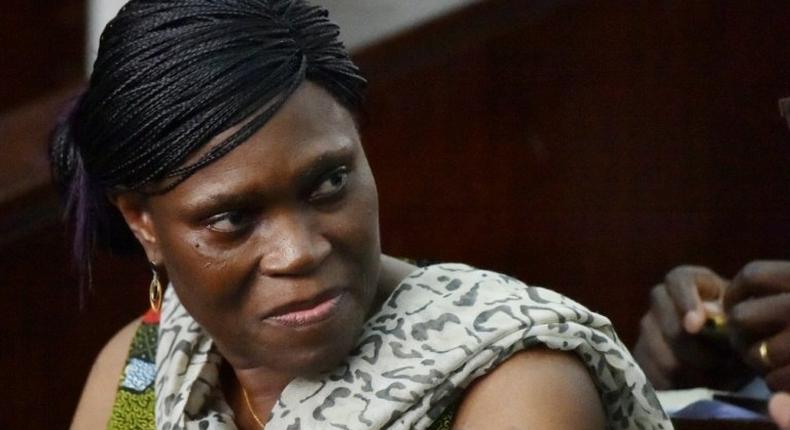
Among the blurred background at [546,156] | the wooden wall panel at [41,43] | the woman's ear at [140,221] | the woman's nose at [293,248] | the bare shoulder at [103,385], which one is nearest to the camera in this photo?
the woman's nose at [293,248]

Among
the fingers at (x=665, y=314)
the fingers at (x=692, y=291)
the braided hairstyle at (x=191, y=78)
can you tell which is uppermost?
the braided hairstyle at (x=191, y=78)

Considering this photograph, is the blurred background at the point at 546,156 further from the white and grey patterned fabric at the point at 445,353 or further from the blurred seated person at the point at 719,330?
the white and grey patterned fabric at the point at 445,353

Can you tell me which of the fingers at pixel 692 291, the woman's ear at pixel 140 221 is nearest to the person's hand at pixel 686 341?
the fingers at pixel 692 291

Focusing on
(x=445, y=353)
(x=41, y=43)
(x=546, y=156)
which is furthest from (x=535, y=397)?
(x=41, y=43)

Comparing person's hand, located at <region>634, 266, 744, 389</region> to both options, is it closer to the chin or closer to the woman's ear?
the chin

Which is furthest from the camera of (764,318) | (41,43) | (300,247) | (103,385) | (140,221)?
(41,43)

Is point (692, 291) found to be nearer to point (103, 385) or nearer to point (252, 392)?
point (252, 392)

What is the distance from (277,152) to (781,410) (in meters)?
0.47

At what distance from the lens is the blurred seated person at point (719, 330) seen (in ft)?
3.77

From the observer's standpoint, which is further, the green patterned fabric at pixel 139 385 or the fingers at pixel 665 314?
the fingers at pixel 665 314

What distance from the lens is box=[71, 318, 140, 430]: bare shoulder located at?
1.25 meters

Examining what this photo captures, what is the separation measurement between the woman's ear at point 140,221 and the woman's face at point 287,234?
0.13 ft

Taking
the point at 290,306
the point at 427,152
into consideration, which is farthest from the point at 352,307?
the point at 427,152

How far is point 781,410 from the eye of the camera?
0.99 meters
